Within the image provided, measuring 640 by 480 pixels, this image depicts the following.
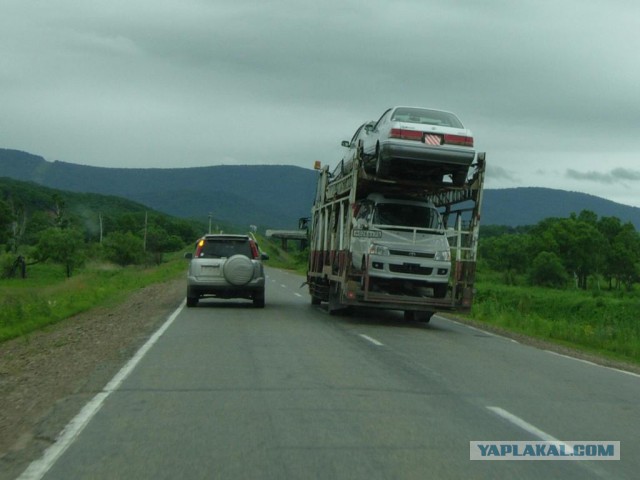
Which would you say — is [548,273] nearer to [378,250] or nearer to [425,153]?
[378,250]

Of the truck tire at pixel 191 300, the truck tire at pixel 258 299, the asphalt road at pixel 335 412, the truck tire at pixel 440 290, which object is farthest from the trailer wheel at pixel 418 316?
the truck tire at pixel 191 300

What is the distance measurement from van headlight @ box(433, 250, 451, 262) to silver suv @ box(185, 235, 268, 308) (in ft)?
16.0

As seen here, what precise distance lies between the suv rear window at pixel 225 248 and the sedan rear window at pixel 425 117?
233 inches

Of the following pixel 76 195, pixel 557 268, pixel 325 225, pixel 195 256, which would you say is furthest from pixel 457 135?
pixel 76 195

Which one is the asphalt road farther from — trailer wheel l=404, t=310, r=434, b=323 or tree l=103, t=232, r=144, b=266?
tree l=103, t=232, r=144, b=266

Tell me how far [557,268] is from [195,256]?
Result: 220 feet

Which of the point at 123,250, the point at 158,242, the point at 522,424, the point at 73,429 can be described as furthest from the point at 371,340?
the point at 158,242

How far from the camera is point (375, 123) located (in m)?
18.5

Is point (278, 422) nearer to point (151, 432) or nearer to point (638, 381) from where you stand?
point (151, 432)

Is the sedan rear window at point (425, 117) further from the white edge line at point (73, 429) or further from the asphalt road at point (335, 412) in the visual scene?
the white edge line at point (73, 429)

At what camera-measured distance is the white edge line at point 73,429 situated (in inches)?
218

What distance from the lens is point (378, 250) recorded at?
1748 cm

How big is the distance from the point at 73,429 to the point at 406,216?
12.4 metres

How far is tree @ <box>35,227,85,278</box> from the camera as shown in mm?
90812
